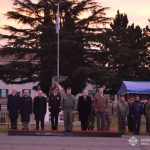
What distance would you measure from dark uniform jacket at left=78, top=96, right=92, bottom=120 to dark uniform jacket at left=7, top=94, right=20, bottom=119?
8.84 ft

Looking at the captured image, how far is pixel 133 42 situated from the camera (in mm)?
77500

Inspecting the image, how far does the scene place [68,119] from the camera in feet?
78.1

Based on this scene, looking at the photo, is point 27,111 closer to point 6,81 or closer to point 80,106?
point 80,106

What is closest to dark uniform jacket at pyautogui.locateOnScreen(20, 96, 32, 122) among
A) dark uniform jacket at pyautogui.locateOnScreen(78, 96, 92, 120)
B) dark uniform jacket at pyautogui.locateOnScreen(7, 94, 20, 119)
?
dark uniform jacket at pyautogui.locateOnScreen(7, 94, 20, 119)

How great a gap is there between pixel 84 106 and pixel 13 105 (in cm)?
309

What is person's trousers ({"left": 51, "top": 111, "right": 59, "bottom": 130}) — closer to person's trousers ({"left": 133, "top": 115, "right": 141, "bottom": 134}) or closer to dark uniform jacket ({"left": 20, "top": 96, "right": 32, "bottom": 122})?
dark uniform jacket ({"left": 20, "top": 96, "right": 32, "bottom": 122})

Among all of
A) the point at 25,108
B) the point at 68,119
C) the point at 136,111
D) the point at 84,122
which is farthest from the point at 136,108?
the point at 25,108

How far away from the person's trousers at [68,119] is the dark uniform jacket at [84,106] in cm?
84

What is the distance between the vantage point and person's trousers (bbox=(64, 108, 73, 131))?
23703 mm

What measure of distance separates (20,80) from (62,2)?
36.6 feet

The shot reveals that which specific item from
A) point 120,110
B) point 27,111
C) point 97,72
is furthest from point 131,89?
point 97,72

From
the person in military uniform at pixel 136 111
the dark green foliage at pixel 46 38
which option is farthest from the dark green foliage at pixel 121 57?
the person in military uniform at pixel 136 111

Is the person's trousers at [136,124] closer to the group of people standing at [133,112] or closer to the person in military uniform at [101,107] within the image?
the group of people standing at [133,112]

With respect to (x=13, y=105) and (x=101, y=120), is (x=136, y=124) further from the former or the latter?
(x=13, y=105)
